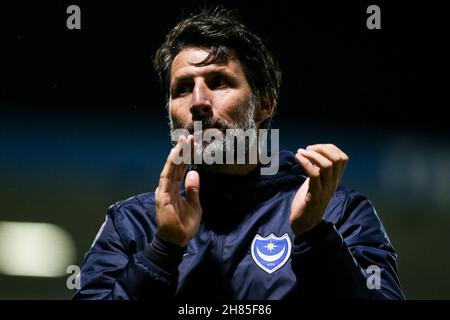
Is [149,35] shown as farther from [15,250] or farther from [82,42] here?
[15,250]

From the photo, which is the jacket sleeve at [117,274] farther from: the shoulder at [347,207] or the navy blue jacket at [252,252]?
the shoulder at [347,207]

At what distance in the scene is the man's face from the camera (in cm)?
96

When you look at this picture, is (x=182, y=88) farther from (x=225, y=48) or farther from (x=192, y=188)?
(x=192, y=188)

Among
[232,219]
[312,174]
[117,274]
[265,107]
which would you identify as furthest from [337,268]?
[265,107]

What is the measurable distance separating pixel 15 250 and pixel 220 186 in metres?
1.11

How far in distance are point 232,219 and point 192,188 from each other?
14 centimetres

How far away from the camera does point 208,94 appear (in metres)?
0.98

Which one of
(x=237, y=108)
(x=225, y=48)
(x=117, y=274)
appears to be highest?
(x=225, y=48)

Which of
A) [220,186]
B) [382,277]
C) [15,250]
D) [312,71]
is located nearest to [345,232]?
[382,277]

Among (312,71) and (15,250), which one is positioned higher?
(312,71)

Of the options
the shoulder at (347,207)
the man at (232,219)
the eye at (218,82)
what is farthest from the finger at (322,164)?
the eye at (218,82)

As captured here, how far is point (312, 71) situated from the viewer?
147 cm

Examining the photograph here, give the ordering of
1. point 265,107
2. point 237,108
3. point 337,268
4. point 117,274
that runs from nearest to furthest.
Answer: point 337,268, point 117,274, point 237,108, point 265,107

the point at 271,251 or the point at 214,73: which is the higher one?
the point at 214,73
